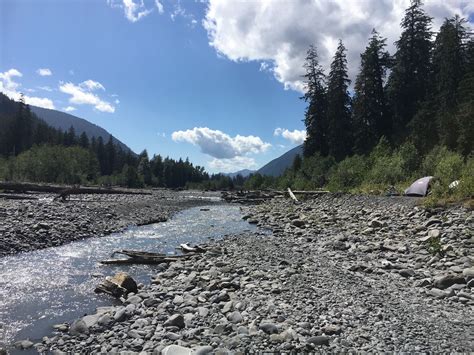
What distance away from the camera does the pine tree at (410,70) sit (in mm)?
53516

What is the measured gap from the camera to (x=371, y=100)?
181ft

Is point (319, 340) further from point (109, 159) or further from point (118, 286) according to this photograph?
point (109, 159)

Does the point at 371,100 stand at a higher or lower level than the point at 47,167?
higher

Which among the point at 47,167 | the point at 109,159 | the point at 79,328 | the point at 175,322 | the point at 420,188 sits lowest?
the point at 79,328

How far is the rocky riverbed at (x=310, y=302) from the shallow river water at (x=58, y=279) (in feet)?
2.56

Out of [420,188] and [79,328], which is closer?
[79,328]

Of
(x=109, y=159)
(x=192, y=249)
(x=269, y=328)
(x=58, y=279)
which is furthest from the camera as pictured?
(x=109, y=159)

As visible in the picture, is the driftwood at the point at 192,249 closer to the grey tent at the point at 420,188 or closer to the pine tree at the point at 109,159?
the grey tent at the point at 420,188

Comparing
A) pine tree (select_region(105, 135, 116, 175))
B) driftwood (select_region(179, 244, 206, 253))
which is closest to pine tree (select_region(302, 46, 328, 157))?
driftwood (select_region(179, 244, 206, 253))

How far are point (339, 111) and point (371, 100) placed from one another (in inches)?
200

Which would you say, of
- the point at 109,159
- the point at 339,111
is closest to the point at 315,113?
the point at 339,111

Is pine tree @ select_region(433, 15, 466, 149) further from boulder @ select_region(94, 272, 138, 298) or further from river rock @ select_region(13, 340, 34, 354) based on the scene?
river rock @ select_region(13, 340, 34, 354)

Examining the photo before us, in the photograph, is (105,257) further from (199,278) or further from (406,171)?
(406,171)

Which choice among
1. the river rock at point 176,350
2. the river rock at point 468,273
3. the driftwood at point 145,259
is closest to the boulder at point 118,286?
the driftwood at point 145,259
